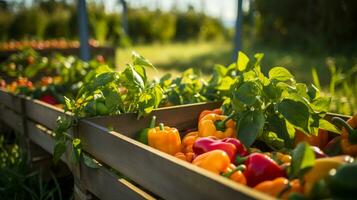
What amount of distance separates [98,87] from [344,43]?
930 cm

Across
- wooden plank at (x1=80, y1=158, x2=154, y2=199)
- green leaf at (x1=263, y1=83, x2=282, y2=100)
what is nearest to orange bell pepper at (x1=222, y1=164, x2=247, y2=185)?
wooden plank at (x1=80, y1=158, x2=154, y2=199)

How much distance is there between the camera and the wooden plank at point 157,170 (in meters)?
0.96

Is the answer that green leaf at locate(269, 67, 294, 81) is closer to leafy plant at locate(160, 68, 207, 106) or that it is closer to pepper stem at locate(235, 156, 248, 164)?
pepper stem at locate(235, 156, 248, 164)

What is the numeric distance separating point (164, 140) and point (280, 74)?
56 centimetres

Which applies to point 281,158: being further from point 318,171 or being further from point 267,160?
point 318,171

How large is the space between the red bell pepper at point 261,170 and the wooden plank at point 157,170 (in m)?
0.23

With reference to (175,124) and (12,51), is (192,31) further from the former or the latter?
(175,124)

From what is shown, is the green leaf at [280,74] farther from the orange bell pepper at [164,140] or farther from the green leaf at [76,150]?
the green leaf at [76,150]

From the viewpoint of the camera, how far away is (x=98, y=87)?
1709 mm

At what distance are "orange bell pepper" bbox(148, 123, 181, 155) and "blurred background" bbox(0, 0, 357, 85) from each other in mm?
3821

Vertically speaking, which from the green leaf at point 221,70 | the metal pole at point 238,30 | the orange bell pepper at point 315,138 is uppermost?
the metal pole at point 238,30

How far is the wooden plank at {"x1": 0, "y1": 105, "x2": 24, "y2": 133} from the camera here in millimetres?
2648

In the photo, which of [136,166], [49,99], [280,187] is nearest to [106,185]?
[136,166]

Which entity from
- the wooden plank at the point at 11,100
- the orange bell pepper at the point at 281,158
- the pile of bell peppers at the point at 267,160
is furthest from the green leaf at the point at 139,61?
the wooden plank at the point at 11,100
